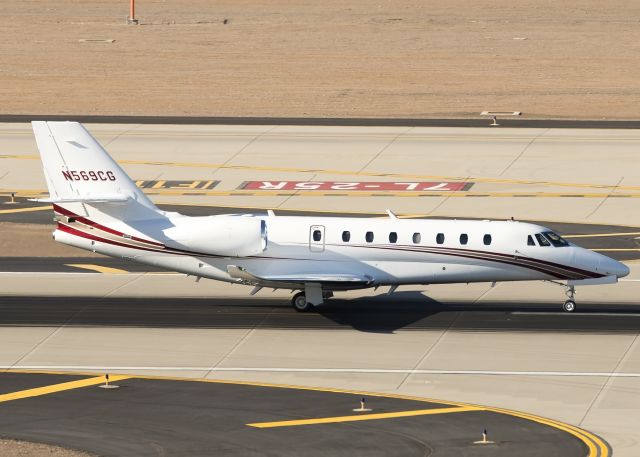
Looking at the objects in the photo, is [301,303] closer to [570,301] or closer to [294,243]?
[294,243]

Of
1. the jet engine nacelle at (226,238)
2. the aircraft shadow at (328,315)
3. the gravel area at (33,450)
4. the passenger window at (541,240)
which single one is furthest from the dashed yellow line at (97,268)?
the gravel area at (33,450)

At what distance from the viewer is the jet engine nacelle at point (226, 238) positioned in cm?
4547

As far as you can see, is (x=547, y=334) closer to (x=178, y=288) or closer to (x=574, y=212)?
(x=178, y=288)

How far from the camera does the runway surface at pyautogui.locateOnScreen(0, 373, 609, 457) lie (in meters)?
32.1

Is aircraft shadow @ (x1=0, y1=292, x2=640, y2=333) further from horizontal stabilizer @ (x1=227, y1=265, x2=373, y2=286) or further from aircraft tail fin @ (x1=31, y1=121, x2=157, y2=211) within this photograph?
aircraft tail fin @ (x1=31, y1=121, x2=157, y2=211)

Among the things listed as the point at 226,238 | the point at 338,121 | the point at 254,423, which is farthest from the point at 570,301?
the point at 338,121

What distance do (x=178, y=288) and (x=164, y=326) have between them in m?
5.70

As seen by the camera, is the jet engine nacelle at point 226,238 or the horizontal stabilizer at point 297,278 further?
the jet engine nacelle at point 226,238

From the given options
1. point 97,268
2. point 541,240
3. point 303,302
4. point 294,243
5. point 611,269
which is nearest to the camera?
point 294,243

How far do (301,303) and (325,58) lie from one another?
63850mm

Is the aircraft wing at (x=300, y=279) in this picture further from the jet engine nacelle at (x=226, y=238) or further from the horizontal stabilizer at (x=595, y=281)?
the horizontal stabilizer at (x=595, y=281)

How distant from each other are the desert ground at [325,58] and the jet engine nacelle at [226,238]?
41.4 meters

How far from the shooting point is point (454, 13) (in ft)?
442

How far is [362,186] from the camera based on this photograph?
69.7 meters
